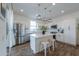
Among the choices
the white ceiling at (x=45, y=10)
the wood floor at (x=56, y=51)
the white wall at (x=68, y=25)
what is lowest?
the wood floor at (x=56, y=51)

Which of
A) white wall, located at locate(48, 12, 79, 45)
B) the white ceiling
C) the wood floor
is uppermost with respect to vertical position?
the white ceiling

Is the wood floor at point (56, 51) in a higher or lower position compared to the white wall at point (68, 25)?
lower

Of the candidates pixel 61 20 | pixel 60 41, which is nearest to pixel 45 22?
pixel 61 20

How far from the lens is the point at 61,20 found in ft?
8.81

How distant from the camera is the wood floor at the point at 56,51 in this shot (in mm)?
2215

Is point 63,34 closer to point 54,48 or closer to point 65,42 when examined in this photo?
point 65,42

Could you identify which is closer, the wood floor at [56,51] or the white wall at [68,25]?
the wood floor at [56,51]

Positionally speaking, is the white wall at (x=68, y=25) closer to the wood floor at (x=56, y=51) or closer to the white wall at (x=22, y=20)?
the wood floor at (x=56, y=51)

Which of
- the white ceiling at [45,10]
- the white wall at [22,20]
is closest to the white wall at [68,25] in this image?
the white ceiling at [45,10]

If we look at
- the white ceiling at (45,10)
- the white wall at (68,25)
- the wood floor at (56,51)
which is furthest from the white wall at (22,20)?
the white wall at (68,25)

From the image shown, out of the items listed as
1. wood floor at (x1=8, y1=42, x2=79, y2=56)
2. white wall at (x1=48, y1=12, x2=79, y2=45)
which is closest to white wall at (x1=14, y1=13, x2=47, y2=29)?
wood floor at (x1=8, y1=42, x2=79, y2=56)

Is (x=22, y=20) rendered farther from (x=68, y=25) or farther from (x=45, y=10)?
(x=68, y=25)

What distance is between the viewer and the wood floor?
7.27ft

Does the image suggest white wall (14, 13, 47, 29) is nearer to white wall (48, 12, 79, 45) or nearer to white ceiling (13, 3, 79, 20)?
white ceiling (13, 3, 79, 20)
